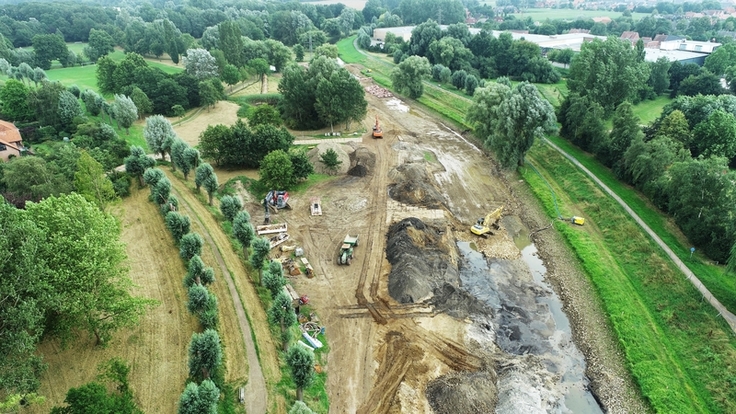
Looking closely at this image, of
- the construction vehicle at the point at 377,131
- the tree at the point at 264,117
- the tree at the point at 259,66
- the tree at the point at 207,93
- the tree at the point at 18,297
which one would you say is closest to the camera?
the tree at the point at 18,297

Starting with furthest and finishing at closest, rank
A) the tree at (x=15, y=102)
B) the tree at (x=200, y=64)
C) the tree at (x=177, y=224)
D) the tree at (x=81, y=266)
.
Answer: the tree at (x=200, y=64), the tree at (x=15, y=102), the tree at (x=177, y=224), the tree at (x=81, y=266)

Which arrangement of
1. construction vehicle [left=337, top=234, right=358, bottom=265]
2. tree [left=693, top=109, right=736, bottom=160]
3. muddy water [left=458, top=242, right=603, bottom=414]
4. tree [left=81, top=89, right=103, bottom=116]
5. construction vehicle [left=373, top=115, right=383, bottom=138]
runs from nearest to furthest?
muddy water [left=458, top=242, right=603, bottom=414]
construction vehicle [left=337, top=234, right=358, bottom=265]
tree [left=693, top=109, right=736, bottom=160]
construction vehicle [left=373, top=115, right=383, bottom=138]
tree [left=81, top=89, right=103, bottom=116]

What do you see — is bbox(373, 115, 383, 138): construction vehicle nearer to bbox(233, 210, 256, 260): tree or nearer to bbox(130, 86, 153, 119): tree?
bbox(233, 210, 256, 260): tree

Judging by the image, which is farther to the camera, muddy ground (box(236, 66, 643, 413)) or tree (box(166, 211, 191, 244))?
tree (box(166, 211, 191, 244))

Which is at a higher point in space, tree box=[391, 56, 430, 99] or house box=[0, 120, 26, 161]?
tree box=[391, 56, 430, 99]

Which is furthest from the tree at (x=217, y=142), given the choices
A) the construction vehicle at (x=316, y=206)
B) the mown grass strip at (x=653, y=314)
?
the mown grass strip at (x=653, y=314)

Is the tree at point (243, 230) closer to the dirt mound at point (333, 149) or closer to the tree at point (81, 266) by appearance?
the tree at point (81, 266)

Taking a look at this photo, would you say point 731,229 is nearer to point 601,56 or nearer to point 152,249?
point 601,56

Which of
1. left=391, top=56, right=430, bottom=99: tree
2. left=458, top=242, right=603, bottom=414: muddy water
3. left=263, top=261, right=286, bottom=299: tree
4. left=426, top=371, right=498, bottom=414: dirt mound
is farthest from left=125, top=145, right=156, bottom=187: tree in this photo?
left=391, top=56, right=430, bottom=99: tree

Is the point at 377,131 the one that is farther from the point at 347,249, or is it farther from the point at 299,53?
the point at 299,53
